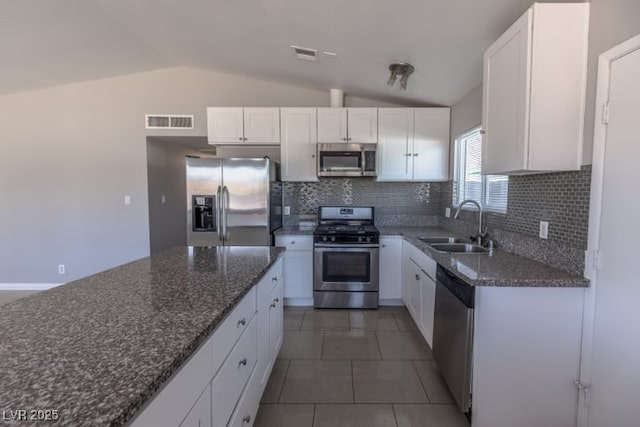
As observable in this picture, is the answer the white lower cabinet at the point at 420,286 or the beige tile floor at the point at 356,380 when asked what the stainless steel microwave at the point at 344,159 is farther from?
the beige tile floor at the point at 356,380

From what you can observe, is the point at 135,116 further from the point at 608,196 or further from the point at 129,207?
the point at 608,196

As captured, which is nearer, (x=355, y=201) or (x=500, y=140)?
(x=500, y=140)

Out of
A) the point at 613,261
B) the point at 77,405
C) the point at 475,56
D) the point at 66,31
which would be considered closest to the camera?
the point at 77,405

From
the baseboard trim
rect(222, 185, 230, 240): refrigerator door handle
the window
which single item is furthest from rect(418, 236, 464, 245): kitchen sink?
the baseboard trim

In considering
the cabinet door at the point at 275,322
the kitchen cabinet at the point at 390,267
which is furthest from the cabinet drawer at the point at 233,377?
the kitchen cabinet at the point at 390,267

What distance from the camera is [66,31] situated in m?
2.88

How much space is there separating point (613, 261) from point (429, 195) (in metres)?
2.62

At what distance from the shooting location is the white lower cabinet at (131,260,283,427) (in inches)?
32.8

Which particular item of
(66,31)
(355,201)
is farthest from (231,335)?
(66,31)

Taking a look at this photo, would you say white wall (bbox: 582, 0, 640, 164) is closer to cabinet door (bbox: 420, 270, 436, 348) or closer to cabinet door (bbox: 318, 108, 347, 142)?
cabinet door (bbox: 420, 270, 436, 348)

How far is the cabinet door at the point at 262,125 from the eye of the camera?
3.67m

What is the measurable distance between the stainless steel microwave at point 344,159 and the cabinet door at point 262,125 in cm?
59

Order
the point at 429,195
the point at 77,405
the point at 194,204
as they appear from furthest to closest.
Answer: the point at 429,195, the point at 194,204, the point at 77,405

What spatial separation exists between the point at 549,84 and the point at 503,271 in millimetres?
1016
